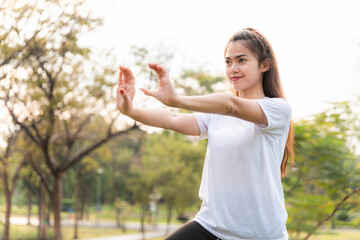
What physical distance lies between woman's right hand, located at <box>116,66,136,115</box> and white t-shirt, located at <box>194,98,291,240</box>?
46 centimetres

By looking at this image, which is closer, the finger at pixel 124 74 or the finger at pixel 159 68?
the finger at pixel 159 68

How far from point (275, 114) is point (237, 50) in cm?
40

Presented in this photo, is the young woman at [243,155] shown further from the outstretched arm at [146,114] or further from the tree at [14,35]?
the tree at [14,35]

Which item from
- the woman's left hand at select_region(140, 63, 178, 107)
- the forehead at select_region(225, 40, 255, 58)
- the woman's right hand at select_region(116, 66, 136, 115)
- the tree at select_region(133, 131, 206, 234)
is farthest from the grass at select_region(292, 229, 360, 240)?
the tree at select_region(133, 131, 206, 234)

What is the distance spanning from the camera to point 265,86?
2146mm

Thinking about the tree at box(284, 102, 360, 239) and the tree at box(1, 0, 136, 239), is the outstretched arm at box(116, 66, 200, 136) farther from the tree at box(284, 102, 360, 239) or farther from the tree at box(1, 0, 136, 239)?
the tree at box(1, 0, 136, 239)

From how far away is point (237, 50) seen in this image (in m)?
2.04

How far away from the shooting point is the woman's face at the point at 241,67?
2039mm

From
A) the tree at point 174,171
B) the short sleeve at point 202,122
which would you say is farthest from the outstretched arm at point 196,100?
the tree at point 174,171

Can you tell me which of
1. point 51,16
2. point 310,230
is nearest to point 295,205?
point 310,230

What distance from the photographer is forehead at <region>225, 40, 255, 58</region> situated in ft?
6.70

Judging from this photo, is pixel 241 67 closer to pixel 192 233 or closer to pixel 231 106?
pixel 231 106

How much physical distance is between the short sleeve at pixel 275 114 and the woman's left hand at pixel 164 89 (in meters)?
0.42

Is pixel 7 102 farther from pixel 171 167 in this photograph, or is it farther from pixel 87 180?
pixel 87 180
